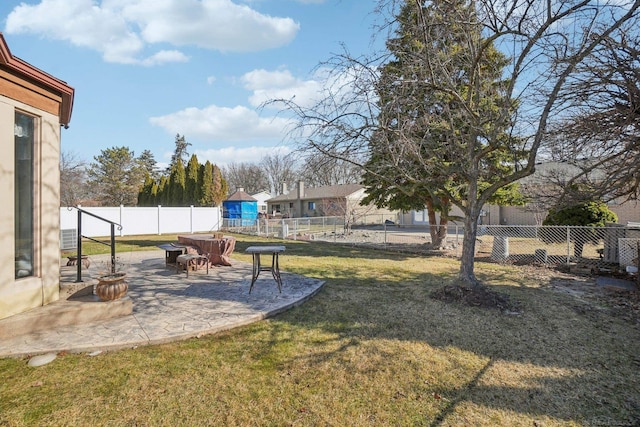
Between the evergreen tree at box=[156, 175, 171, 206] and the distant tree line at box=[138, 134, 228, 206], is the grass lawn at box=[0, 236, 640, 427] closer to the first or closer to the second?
the distant tree line at box=[138, 134, 228, 206]

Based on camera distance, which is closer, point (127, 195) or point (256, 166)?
point (127, 195)

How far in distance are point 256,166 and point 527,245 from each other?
46461mm

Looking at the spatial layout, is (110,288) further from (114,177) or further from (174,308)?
(114,177)

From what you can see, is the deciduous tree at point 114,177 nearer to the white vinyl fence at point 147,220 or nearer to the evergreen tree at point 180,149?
the evergreen tree at point 180,149

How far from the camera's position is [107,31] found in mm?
7039

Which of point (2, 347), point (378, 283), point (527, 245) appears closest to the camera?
point (2, 347)

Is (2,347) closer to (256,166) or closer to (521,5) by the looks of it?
(521,5)

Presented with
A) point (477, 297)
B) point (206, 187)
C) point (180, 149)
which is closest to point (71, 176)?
point (206, 187)

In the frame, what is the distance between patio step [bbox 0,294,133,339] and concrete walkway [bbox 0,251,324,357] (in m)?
0.11

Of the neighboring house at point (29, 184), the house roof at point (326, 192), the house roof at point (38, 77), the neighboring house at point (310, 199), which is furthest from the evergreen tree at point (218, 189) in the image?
the neighboring house at point (29, 184)

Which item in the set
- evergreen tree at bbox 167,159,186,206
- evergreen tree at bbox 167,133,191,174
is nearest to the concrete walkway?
evergreen tree at bbox 167,159,186,206

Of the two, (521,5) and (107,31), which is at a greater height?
(107,31)

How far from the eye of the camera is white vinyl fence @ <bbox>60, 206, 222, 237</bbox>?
57.0 ft

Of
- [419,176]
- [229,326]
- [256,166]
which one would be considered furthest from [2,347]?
[256,166]
